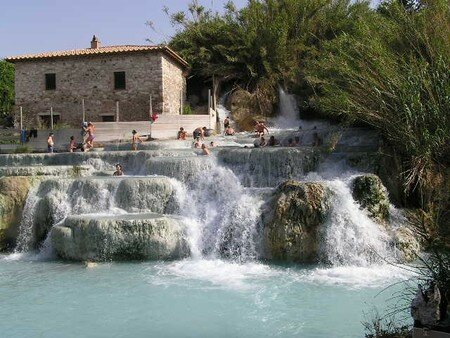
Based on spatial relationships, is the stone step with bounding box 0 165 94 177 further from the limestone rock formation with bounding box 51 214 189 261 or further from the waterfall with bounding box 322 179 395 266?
the waterfall with bounding box 322 179 395 266

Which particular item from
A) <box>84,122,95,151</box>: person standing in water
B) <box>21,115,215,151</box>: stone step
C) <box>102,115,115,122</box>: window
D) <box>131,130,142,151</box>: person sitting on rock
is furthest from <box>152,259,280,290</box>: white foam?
<box>102,115,115,122</box>: window

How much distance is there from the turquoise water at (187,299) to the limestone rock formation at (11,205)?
186 centimetres

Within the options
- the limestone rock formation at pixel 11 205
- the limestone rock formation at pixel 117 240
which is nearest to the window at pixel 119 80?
the limestone rock formation at pixel 11 205

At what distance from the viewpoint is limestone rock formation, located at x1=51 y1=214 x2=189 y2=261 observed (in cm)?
1001

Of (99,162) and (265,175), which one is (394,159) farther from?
(99,162)

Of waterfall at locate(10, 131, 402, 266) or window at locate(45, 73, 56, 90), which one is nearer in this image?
waterfall at locate(10, 131, 402, 266)

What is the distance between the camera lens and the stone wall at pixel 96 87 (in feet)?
72.9

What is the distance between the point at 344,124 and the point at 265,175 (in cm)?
245

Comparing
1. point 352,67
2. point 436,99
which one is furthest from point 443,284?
point 352,67

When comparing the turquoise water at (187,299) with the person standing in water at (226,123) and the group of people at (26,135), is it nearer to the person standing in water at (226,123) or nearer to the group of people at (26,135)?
the group of people at (26,135)

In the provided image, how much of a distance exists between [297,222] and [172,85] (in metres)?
15.0

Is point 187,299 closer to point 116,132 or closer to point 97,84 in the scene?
point 116,132

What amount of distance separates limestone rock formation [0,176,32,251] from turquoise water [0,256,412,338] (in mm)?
1857

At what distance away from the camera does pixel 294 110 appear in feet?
77.9
